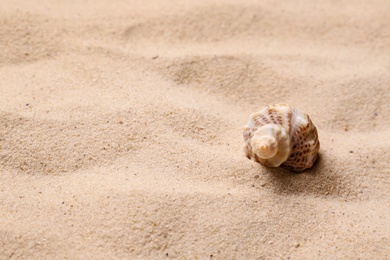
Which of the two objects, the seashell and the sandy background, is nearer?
the sandy background

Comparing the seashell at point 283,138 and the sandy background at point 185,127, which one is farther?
the seashell at point 283,138

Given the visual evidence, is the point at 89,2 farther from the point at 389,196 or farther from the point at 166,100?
the point at 389,196

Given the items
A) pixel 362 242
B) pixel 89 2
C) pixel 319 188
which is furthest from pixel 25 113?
pixel 362 242

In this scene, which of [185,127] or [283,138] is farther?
[185,127]
